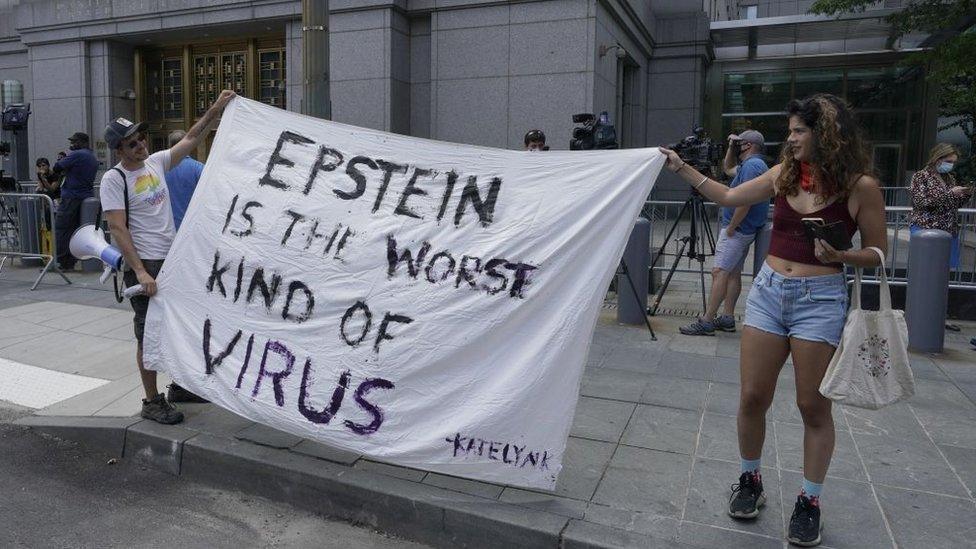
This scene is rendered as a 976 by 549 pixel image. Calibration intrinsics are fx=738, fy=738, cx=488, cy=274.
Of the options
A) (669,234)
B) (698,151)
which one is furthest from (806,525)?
(669,234)

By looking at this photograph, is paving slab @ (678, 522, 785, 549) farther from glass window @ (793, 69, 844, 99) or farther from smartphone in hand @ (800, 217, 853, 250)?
glass window @ (793, 69, 844, 99)

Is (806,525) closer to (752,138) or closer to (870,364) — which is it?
(870,364)

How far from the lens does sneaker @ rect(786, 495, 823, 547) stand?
3.20m

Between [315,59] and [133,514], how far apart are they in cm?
328

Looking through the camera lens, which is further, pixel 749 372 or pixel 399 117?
pixel 399 117

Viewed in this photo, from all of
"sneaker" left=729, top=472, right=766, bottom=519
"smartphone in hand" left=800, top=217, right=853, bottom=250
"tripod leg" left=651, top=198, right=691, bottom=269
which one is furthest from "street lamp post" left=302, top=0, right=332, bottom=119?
"tripod leg" left=651, top=198, right=691, bottom=269

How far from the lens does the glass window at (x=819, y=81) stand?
24772 mm

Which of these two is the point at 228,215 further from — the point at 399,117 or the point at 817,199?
the point at 399,117

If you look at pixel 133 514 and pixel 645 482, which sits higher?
pixel 645 482

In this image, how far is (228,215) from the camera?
14.4 feet

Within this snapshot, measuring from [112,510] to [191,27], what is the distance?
50.9ft

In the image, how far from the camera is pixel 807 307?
3.13 meters

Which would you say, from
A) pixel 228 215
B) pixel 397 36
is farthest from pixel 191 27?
pixel 228 215

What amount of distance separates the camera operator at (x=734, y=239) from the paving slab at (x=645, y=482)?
3.10 m
